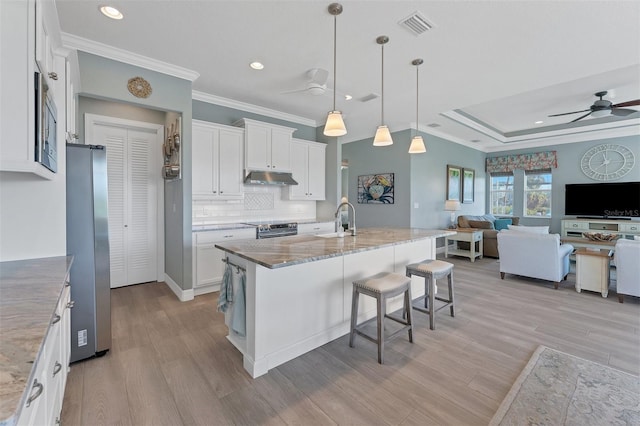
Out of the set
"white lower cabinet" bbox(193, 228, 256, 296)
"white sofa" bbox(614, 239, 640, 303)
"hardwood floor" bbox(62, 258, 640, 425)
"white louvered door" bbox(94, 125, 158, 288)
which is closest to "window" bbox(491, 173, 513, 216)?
"white sofa" bbox(614, 239, 640, 303)

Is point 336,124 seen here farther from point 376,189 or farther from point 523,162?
A: point 523,162

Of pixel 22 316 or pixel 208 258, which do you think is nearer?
pixel 22 316

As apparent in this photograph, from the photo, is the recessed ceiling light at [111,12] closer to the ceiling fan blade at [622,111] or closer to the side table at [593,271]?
the side table at [593,271]

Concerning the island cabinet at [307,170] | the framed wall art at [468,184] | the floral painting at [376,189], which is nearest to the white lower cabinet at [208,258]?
the island cabinet at [307,170]

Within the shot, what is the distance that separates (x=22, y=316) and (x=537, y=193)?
31.4ft

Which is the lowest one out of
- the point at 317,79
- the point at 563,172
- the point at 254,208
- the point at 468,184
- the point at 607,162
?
the point at 254,208

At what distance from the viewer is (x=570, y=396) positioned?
1.83 m

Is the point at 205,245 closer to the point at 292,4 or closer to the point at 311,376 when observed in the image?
the point at 311,376

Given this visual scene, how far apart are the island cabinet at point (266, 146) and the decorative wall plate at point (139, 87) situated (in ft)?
4.45

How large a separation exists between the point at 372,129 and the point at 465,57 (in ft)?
10.2

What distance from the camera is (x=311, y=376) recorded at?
2.05 m

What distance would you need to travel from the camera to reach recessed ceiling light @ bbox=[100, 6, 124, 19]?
2302 mm

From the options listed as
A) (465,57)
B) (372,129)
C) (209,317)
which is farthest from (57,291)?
(372,129)


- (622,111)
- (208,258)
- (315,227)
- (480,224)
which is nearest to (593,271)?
(480,224)
